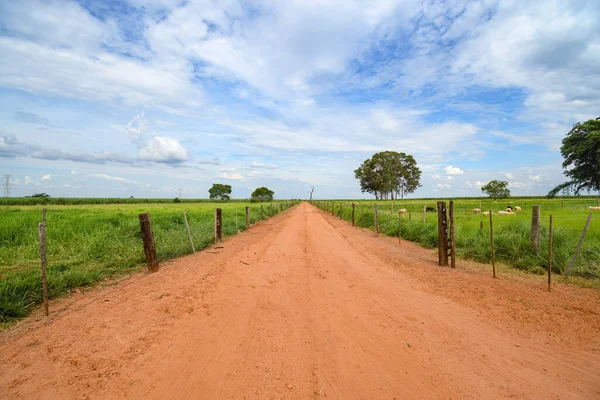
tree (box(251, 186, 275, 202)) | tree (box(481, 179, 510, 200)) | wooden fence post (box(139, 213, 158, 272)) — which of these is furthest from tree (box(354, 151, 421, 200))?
wooden fence post (box(139, 213, 158, 272))

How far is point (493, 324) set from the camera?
4199mm

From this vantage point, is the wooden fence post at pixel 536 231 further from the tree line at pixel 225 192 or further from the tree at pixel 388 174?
the tree line at pixel 225 192

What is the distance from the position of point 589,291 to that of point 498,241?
3.25 metres

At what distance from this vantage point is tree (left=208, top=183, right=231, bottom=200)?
102438 millimetres

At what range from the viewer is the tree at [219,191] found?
10244cm

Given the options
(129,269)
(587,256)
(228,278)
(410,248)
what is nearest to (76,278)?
(129,269)

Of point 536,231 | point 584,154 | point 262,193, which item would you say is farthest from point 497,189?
point 262,193

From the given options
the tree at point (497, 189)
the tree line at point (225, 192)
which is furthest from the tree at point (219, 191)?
the tree at point (497, 189)

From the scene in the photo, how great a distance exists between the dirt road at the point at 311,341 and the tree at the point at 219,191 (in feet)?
327

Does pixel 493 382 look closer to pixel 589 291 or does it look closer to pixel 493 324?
pixel 493 324

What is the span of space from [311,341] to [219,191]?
10337 centimetres

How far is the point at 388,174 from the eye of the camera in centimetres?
6456

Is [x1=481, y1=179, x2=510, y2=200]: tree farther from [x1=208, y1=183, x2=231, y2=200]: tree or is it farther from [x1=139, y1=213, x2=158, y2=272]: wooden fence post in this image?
[x1=208, y1=183, x2=231, y2=200]: tree

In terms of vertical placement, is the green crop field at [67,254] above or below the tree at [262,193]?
below
